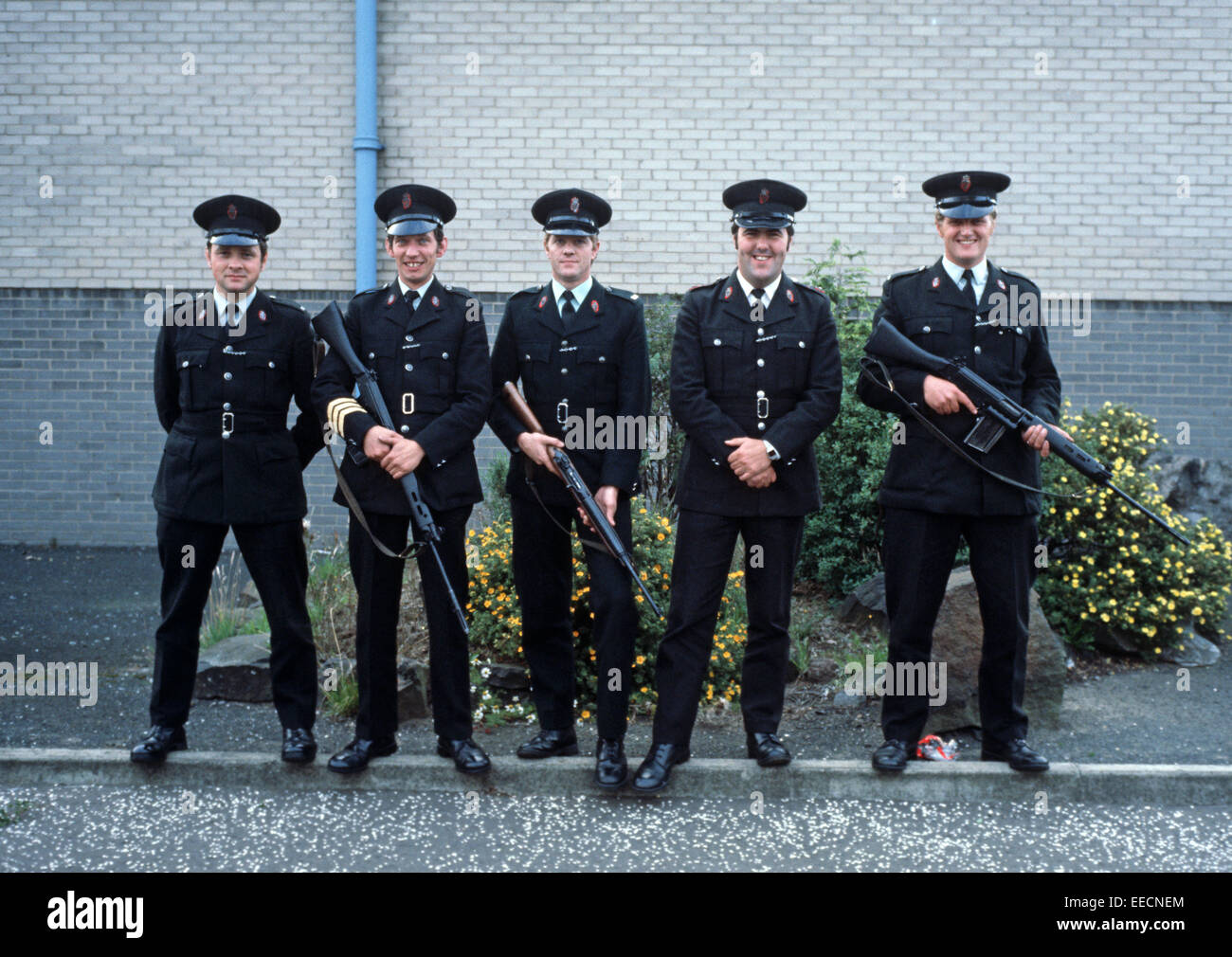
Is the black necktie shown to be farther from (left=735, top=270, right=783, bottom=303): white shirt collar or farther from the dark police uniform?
(left=735, top=270, right=783, bottom=303): white shirt collar

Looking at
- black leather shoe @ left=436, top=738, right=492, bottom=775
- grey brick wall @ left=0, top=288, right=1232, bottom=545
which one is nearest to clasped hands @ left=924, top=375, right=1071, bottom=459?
black leather shoe @ left=436, top=738, right=492, bottom=775

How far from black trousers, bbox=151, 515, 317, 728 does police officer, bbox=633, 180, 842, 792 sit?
1402 mm

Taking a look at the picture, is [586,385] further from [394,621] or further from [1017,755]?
[1017,755]

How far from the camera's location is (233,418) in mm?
4250

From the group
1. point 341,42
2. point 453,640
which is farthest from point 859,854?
point 341,42

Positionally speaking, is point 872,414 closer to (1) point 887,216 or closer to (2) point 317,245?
(1) point 887,216

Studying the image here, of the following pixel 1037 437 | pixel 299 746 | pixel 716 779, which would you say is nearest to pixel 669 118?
pixel 1037 437

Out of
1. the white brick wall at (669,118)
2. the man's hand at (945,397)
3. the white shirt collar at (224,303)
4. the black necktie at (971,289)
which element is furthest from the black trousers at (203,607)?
the white brick wall at (669,118)

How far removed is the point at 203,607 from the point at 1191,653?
5.23 metres

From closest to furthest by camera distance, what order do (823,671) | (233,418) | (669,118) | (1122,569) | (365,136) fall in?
(233,418) < (823,671) < (1122,569) < (365,136) < (669,118)

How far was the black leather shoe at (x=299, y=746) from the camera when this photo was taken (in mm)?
4195

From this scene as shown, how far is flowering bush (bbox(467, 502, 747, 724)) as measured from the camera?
17.2ft

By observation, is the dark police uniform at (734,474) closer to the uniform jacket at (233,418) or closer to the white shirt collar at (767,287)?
the white shirt collar at (767,287)
